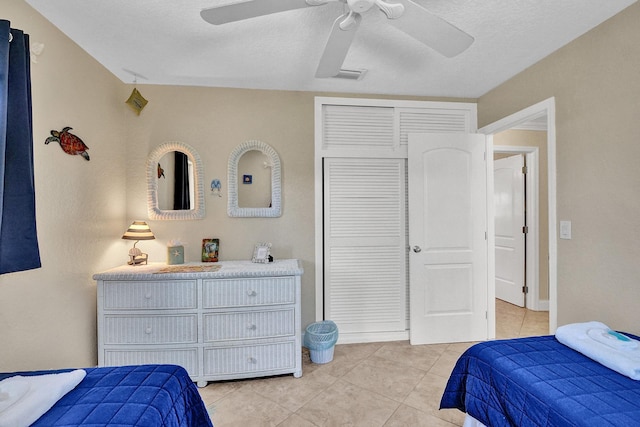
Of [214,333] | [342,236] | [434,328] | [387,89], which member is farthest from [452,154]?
[214,333]

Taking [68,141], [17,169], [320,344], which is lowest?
[320,344]

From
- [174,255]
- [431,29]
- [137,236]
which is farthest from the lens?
[174,255]

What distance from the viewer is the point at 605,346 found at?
127cm

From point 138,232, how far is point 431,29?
2.43m

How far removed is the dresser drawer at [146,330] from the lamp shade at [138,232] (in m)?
0.59

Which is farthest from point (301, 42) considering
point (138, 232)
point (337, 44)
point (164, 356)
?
point (164, 356)

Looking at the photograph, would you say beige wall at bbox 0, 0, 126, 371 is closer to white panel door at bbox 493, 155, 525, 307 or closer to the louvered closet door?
the louvered closet door

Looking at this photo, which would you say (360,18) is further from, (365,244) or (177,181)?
(177,181)

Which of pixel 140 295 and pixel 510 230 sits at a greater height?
pixel 510 230

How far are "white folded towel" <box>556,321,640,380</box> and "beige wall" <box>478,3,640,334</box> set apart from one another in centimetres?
41

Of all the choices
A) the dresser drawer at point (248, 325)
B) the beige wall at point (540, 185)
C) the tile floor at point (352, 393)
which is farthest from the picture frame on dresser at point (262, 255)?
the beige wall at point (540, 185)

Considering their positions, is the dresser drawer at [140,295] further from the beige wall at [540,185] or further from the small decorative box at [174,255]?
the beige wall at [540,185]

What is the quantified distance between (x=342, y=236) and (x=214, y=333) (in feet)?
4.39

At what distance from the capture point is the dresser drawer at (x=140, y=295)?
6.67 ft
